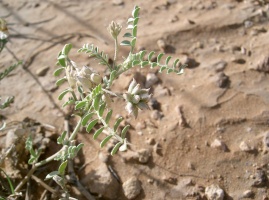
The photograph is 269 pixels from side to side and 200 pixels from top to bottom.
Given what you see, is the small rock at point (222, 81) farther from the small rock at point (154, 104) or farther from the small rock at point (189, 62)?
the small rock at point (154, 104)

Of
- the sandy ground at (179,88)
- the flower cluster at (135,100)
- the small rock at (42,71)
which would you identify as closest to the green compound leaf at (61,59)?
the flower cluster at (135,100)

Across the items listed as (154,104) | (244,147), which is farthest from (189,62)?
(244,147)

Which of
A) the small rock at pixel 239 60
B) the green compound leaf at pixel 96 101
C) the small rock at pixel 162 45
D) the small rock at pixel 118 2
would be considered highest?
the green compound leaf at pixel 96 101

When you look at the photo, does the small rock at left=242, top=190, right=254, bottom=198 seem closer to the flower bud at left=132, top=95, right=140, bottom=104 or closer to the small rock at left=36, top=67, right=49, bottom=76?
the flower bud at left=132, top=95, right=140, bottom=104

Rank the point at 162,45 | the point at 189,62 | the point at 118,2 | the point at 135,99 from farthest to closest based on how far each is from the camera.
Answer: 1. the point at 118,2
2. the point at 162,45
3. the point at 189,62
4. the point at 135,99

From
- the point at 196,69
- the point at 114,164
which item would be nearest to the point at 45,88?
the point at 114,164

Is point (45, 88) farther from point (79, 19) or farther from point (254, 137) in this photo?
point (254, 137)

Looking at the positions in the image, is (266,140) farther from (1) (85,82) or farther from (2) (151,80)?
(1) (85,82)
